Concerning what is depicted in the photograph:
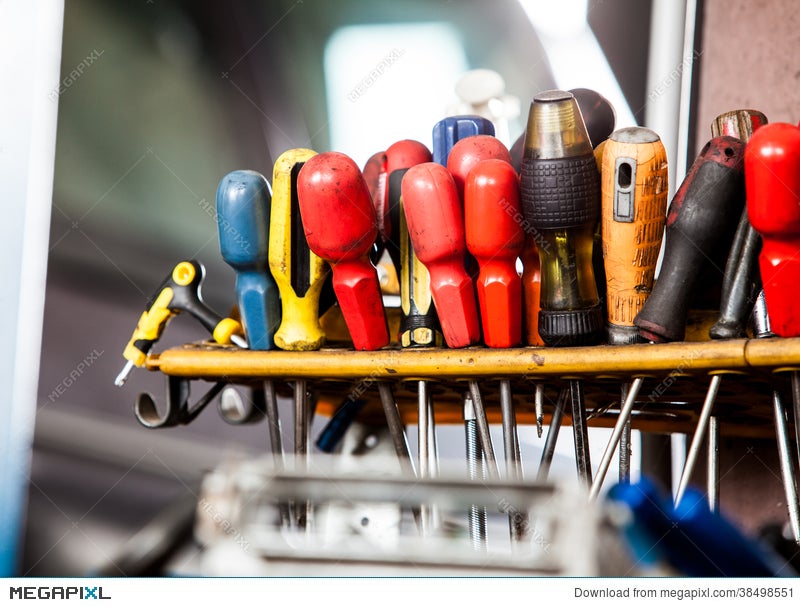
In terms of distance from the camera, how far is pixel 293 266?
1.60 feet

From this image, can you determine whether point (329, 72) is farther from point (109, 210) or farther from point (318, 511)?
point (318, 511)

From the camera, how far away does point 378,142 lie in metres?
0.81

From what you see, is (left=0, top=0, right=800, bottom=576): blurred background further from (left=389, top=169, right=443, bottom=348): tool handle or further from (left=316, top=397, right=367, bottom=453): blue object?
(left=389, top=169, right=443, bottom=348): tool handle

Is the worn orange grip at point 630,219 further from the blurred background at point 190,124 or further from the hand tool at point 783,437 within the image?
the blurred background at point 190,124

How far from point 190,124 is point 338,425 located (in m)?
0.34

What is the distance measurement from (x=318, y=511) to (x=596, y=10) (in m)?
0.56

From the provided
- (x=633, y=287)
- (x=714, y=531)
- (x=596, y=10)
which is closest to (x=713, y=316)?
(x=633, y=287)

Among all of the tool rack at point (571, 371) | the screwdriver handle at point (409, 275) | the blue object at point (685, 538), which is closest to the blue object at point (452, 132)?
the screwdriver handle at point (409, 275)

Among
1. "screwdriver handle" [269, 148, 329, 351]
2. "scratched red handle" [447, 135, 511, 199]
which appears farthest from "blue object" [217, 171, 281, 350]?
"scratched red handle" [447, 135, 511, 199]

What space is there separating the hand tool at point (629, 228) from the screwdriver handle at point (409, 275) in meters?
0.09

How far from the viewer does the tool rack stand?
0.39m

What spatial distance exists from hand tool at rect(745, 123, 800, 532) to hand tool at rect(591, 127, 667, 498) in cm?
5

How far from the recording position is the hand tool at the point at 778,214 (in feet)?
1.15
